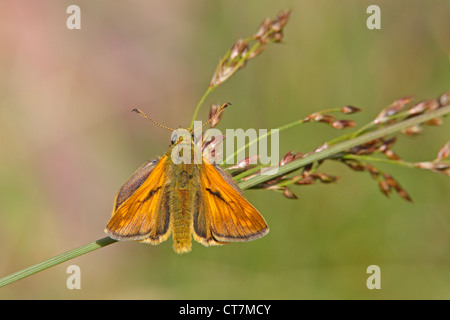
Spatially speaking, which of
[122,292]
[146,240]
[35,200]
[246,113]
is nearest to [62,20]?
[35,200]

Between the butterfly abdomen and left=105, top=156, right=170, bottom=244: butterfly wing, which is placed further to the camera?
the butterfly abdomen

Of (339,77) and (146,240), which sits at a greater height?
(339,77)

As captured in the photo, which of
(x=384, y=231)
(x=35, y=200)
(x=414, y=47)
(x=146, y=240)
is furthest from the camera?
(x=35, y=200)

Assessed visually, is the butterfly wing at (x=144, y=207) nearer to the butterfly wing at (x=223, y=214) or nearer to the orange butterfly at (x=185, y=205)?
Result: the orange butterfly at (x=185, y=205)

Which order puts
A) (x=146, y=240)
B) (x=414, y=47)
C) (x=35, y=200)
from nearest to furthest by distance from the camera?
(x=146, y=240) < (x=414, y=47) < (x=35, y=200)

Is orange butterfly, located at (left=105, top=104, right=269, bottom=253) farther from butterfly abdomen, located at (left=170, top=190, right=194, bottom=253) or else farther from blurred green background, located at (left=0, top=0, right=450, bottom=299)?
blurred green background, located at (left=0, top=0, right=450, bottom=299)

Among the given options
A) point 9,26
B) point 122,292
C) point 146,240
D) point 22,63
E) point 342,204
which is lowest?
point 122,292

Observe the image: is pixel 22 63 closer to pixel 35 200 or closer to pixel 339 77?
pixel 35 200

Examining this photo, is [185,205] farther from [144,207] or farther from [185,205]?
[144,207]

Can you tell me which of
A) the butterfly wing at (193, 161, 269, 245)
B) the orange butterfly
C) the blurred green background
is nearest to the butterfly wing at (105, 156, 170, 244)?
the orange butterfly
